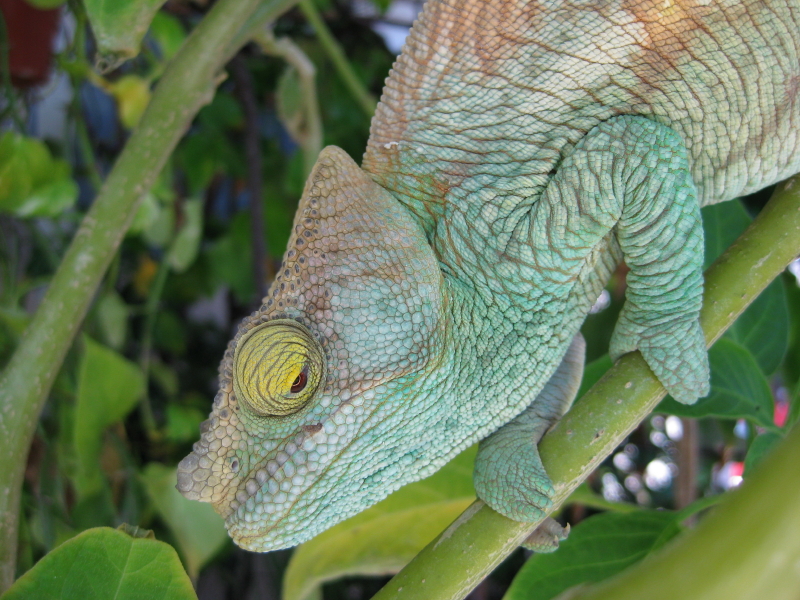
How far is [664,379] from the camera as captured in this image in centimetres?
87

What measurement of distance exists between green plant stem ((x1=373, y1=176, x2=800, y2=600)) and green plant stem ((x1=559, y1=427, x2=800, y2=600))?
514mm

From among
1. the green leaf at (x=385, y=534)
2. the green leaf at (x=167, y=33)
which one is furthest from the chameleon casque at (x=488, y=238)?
the green leaf at (x=167, y=33)

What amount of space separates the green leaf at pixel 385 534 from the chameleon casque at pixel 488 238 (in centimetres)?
29

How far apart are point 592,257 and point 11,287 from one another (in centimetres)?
140

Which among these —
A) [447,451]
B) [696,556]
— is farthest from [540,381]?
[696,556]

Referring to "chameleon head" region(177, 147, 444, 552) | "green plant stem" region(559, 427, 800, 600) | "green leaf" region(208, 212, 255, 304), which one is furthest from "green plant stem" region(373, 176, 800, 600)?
"green leaf" region(208, 212, 255, 304)

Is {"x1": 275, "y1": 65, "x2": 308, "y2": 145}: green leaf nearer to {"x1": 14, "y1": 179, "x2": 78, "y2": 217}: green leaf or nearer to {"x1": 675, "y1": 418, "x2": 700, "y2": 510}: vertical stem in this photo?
{"x1": 14, "y1": 179, "x2": 78, "y2": 217}: green leaf

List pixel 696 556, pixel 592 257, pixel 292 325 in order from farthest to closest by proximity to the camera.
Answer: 1. pixel 592 257
2. pixel 292 325
3. pixel 696 556

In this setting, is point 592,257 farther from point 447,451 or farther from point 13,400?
point 13,400

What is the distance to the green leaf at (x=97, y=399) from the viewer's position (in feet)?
4.77

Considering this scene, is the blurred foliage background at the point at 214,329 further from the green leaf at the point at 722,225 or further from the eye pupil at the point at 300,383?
the eye pupil at the point at 300,383

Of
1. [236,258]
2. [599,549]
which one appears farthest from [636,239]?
[236,258]

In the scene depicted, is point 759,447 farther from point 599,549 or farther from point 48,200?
point 48,200

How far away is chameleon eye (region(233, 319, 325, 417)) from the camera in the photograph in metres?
0.82
